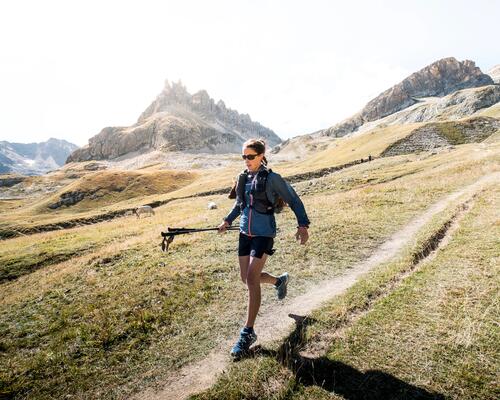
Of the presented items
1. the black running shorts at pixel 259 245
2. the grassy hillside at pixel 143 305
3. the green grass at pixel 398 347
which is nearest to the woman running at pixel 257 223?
the black running shorts at pixel 259 245

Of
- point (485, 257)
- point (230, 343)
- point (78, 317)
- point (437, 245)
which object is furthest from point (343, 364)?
point (437, 245)

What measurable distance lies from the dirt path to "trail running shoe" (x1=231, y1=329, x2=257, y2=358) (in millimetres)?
253

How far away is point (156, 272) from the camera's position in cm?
1388

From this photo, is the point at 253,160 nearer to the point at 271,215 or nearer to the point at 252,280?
the point at 271,215

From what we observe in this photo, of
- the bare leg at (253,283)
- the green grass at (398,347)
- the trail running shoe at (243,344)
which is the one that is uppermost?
the bare leg at (253,283)

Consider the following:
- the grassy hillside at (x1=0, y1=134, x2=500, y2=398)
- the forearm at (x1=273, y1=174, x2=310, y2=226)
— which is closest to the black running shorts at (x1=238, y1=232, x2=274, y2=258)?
the forearm at (x1=273, y1=174, x2=310, y2=226)

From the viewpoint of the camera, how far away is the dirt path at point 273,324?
679 centimetres

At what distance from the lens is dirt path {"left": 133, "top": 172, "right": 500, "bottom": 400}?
22.3 feet

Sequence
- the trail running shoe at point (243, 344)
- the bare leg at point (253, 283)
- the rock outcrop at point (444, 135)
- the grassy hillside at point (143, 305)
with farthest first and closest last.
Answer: the rock outcrop at point (444, 135) → the grassy hillside at point (143, 305) → the bare leg at point (253, 283) → the trail running shoe at point (243, 344)

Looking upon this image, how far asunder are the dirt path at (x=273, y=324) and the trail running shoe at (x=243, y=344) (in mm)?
253

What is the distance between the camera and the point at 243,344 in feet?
24.6

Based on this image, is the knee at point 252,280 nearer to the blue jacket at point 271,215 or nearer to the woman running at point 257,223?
the woman running at point 257,223

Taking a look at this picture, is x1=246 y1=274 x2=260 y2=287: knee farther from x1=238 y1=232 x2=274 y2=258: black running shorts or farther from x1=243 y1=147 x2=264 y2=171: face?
x1=243 y1=147 x2=264 y2=171: face

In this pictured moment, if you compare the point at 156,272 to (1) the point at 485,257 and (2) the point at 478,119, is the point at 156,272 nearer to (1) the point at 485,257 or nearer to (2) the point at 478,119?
(1) the point at 485,257
